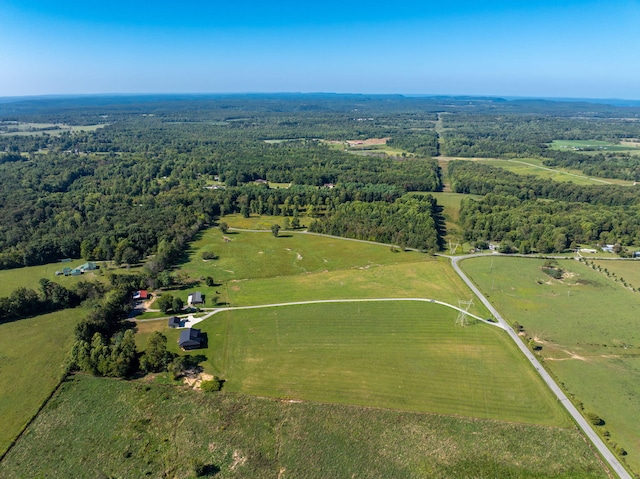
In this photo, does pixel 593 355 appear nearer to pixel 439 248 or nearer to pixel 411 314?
pixel 411 314

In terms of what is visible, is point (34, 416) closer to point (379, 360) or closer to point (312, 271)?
point (379, 360)

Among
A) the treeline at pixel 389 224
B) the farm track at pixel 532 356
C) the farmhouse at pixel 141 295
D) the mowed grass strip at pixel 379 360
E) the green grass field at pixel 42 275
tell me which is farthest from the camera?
the treeline at pixel 389 224

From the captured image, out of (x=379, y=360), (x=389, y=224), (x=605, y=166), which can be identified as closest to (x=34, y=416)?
(x=379, y=360)

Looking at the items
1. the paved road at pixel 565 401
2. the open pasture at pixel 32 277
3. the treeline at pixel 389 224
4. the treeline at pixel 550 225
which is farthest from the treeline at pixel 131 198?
the paved road at pixel 565 401

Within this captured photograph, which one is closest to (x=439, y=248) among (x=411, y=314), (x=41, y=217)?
(x=411, y=314)

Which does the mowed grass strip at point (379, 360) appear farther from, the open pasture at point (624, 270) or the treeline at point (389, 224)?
the open pasture at point (624, 270)

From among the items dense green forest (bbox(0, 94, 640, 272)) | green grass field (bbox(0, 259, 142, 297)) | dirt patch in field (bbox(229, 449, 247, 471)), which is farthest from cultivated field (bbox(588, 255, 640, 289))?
green grass field (bbox(0, 259, 142, 297))

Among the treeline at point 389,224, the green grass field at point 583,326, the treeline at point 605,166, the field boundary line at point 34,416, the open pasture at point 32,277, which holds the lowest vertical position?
the field boundary line at point 34,416
